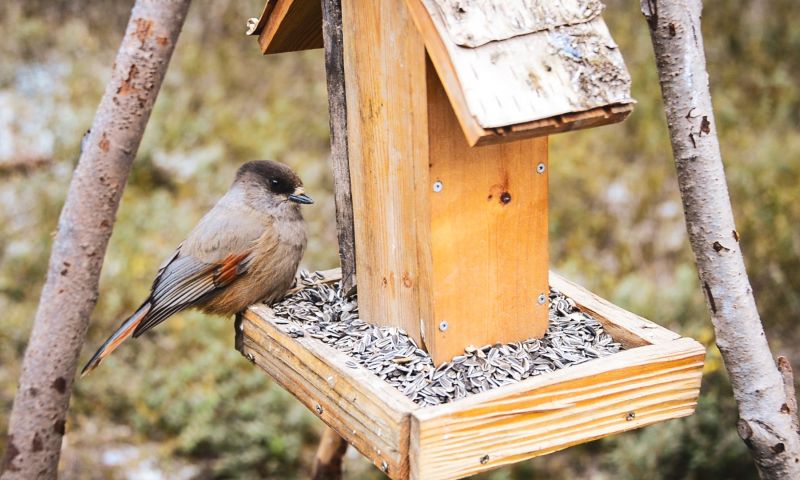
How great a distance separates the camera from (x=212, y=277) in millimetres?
3416

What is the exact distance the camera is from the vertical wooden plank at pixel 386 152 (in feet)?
8.32

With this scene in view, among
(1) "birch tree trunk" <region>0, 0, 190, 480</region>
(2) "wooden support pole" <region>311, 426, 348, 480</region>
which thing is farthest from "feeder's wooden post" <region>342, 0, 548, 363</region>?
(2) "wooden support pole" <region>311, 426, 348, 480</region>

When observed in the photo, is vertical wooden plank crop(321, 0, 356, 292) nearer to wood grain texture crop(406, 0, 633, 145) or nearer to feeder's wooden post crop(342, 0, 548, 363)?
feeder's wooden post crop(342, 0, 548, 363)

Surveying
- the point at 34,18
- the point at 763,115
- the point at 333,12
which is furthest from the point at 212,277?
the point at 34,18

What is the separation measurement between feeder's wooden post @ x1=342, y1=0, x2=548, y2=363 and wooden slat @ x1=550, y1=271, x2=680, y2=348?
0.70ft

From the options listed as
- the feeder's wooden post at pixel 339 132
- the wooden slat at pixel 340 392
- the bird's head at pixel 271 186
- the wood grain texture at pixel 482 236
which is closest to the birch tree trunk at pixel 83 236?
the feeder's wooden post at pixel 339 132

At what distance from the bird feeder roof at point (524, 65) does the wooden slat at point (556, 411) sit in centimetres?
67

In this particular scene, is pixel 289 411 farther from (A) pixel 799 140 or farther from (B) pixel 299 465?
(A) pixel 799 140

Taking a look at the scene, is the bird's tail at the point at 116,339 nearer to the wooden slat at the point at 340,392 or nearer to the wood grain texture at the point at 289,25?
the wooden slat at the point at 340,392

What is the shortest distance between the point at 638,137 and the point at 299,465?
155 inches

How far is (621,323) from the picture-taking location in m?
2.79

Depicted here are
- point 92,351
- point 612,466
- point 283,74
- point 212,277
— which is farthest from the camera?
→ point 283,74

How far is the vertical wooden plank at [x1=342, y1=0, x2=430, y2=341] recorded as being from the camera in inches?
99.8

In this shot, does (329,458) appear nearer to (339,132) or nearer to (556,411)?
(339,132)
